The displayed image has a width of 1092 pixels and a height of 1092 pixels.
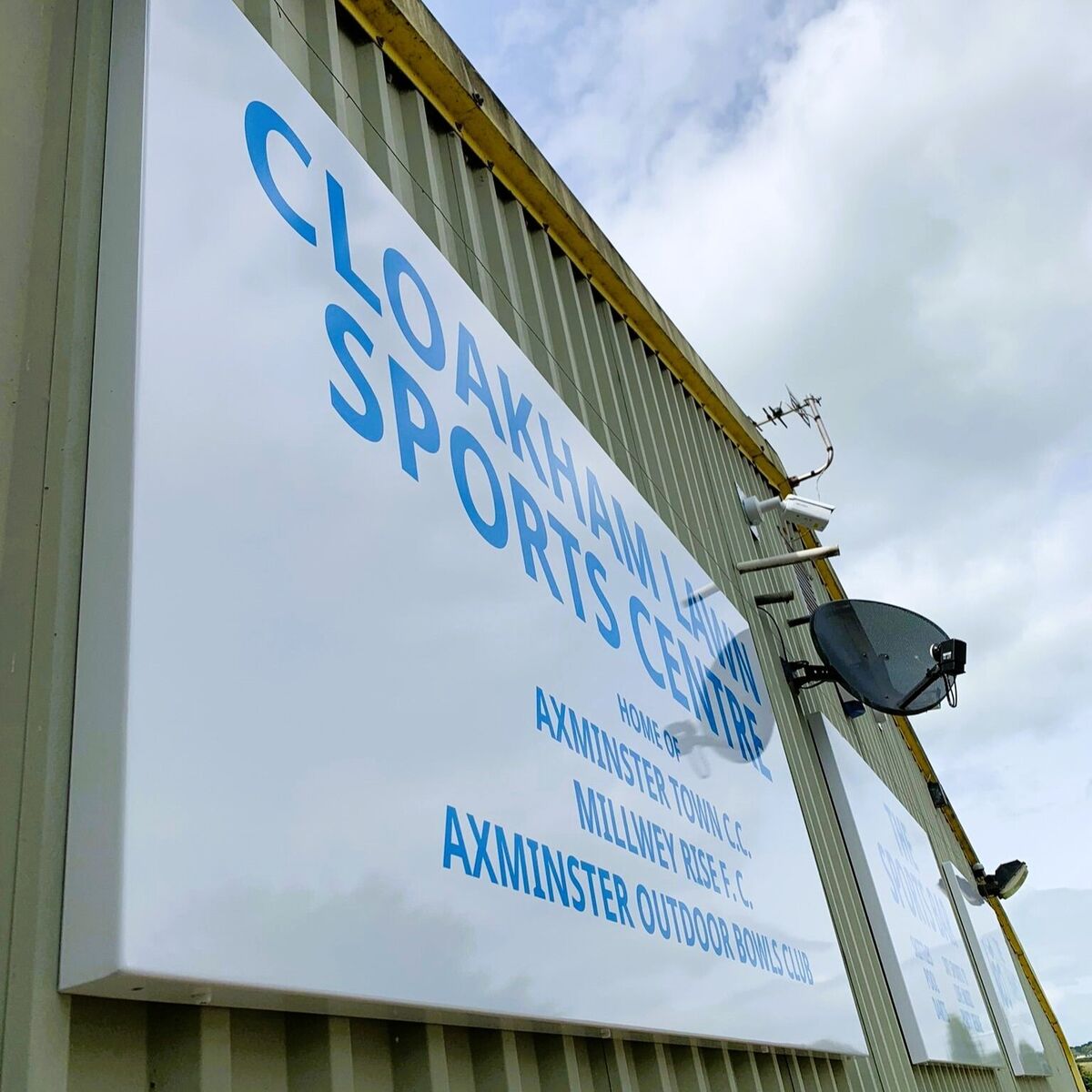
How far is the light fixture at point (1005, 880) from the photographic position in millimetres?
11570

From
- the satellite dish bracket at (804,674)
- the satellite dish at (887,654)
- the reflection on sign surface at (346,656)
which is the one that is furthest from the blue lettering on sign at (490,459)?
the satellite dish at (887,654)

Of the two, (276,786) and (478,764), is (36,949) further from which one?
(478,764)

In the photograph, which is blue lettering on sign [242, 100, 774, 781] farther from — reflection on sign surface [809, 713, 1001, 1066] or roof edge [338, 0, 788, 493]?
reflection on sign surface [809, 713, 1001, 1066]

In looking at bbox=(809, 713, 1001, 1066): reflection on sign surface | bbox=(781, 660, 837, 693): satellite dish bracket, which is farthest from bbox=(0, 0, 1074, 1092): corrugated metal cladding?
bbox=(781, 660, 837, 693): satellite dish bracket

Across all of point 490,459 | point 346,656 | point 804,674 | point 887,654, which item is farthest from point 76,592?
point 887,654

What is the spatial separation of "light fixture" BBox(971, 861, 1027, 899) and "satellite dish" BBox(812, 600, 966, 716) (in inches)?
300

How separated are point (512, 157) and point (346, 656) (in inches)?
96.5

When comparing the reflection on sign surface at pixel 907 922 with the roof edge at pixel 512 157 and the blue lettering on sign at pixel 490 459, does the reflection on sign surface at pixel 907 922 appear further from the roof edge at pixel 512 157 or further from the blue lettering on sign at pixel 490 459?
the roof edge at pixel 512 157

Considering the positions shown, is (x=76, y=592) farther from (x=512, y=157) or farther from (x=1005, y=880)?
(x=1005, y=880)

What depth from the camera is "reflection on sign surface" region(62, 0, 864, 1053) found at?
105cm

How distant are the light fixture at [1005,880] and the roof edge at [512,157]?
8.69 metres

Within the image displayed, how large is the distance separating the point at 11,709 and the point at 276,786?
0.27 m

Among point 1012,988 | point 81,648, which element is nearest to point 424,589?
point 81,648

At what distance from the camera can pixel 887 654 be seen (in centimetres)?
530
